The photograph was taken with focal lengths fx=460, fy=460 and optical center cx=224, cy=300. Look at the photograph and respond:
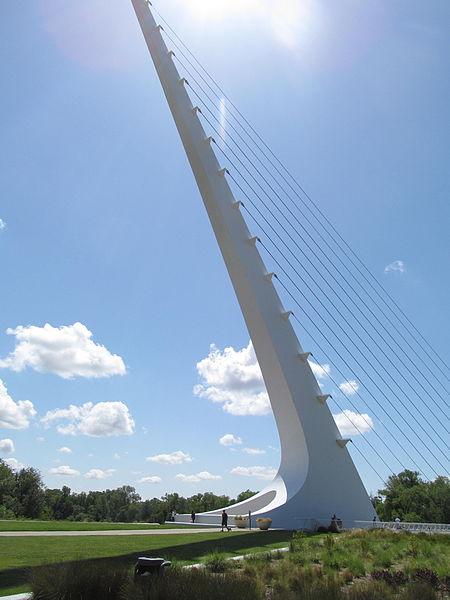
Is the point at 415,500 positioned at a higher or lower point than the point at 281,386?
higher

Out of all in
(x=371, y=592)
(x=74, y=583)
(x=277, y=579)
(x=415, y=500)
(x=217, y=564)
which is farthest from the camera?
(x=415, y=500)

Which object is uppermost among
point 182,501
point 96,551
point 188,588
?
point 182,501

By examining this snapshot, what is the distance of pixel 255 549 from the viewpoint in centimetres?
905

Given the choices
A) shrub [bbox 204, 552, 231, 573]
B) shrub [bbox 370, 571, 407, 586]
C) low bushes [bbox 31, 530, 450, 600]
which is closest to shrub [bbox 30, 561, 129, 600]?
low bushes [bbox 31, 530, 450, 600]

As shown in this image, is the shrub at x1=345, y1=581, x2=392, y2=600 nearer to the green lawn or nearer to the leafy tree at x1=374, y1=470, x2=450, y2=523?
the green lawn

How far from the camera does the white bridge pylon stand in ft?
58.5

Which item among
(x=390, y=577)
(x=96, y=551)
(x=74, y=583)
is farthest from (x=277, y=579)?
(x=96, y=551)

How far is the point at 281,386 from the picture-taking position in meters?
19.1

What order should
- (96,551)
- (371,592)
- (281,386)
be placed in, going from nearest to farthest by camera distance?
1. (371,592)
2. (96,551)
3. (281,386)

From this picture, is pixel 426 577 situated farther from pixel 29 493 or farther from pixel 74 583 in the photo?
pixel 29 493

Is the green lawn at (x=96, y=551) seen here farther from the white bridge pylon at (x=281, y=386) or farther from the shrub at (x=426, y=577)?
the white bridge pylon at (x=281, y=386)

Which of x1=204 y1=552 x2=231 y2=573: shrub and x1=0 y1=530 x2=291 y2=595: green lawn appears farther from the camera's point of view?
x1=204 y1=552 x2=231 y2=573: shrub

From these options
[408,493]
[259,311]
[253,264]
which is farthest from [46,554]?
[408,493]

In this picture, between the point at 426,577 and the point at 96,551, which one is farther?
the point at 96,551
